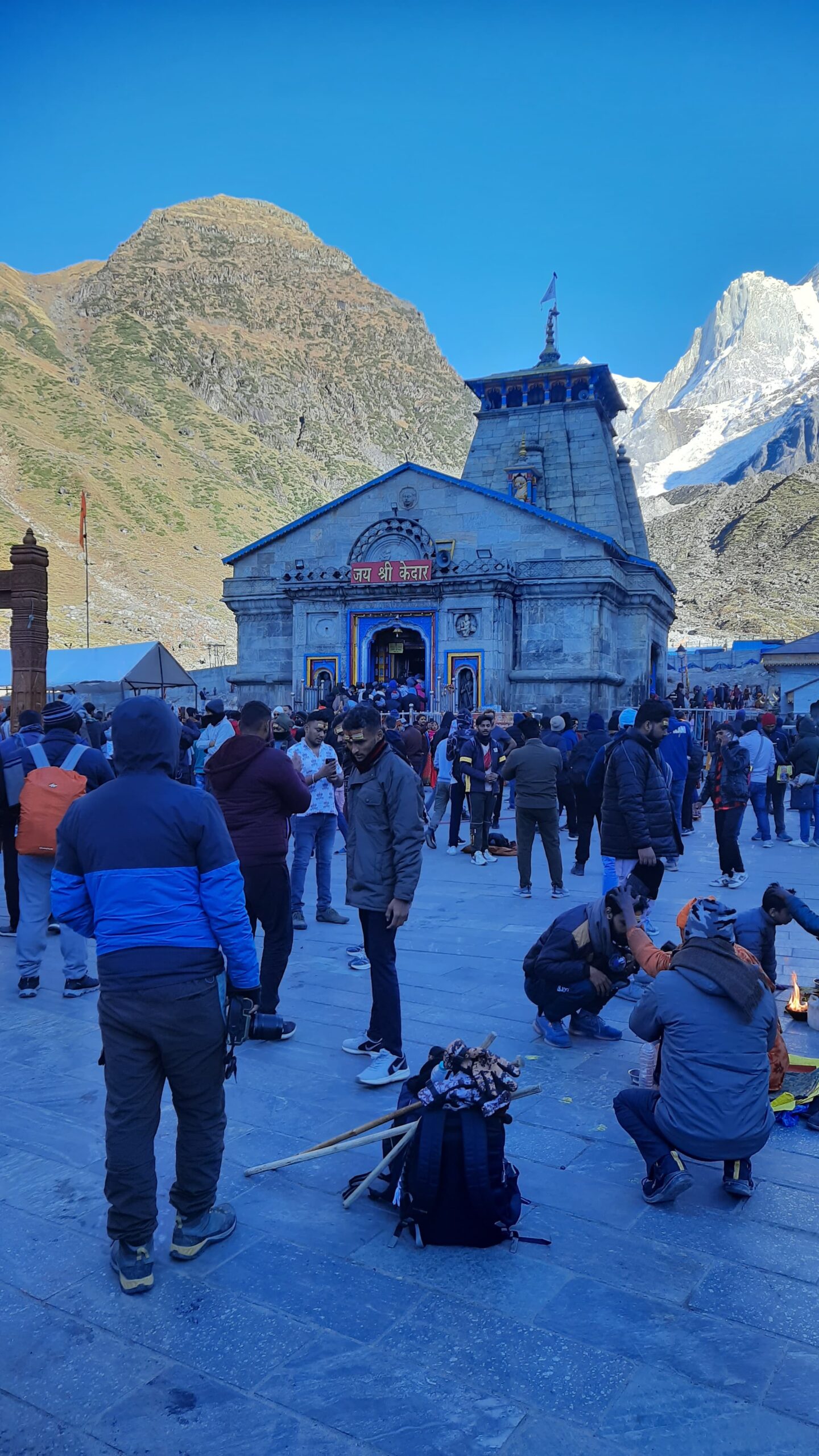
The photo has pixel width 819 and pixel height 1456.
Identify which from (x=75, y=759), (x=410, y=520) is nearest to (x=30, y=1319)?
(x=75, y=759)

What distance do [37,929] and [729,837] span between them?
6928 millimetres

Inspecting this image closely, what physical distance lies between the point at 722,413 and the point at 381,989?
192361 mm

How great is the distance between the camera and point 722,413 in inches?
6983

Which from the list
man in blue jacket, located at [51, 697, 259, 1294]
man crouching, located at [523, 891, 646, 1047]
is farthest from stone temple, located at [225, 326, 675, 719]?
man in blue jacket, located at [51, 697, 259, 1294]

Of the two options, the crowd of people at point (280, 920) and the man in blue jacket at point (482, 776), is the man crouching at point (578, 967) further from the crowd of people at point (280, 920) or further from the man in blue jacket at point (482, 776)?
the man in blue jacket at point (482, 776)

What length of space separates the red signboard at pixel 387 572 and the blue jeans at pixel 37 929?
66.1 ft

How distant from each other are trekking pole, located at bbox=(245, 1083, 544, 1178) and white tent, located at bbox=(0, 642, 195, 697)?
15636 mm

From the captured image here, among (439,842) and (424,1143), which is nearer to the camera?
(424,1143)

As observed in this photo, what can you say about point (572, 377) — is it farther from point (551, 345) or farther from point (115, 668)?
point (115, 668)

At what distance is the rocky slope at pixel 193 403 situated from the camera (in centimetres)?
5950

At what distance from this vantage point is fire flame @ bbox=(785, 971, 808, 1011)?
5805 millimetres

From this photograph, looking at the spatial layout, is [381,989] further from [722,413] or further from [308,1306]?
[722,413]

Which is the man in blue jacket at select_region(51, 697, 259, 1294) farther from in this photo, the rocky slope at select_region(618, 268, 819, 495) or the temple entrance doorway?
the rocky slope at select_region(618, 268, 819, 495)

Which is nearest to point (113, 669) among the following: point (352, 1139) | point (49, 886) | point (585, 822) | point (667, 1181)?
point (585, 822)
